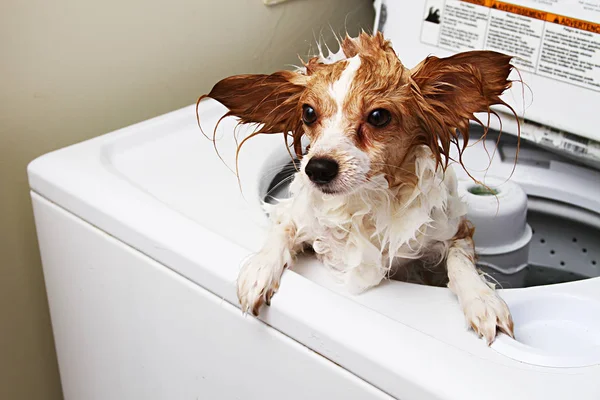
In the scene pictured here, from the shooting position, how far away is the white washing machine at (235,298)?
52 centimetres

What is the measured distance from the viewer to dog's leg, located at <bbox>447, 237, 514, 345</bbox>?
0.54m

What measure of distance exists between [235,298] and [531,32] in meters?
0.56

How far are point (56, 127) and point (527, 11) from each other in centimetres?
65

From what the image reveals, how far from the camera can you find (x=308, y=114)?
0.57m

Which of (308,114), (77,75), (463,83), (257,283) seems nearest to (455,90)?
(463,83)

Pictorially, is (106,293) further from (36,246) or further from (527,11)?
(527,11)

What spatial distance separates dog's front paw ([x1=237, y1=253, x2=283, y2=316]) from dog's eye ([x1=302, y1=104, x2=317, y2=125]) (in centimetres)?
13

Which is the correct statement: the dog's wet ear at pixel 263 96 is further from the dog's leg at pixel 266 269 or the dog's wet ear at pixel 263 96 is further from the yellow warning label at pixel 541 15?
the yellow warning label at pixel 541 15

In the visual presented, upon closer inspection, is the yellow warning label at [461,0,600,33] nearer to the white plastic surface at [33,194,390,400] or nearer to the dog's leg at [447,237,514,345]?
the dog's leg at [447,237,514,345]

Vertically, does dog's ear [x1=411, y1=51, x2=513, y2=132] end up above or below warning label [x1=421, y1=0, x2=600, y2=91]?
above

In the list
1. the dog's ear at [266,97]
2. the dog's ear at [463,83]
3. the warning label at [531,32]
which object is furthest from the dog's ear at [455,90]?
the warning label at [531,32]

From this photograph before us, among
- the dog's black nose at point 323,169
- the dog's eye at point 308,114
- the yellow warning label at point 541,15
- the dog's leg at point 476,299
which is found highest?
the yellow warning label at point 541,15

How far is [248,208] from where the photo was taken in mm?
725

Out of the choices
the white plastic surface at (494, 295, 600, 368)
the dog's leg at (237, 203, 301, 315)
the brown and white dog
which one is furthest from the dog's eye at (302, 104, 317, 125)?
the white plastic surface at (494, 295, 600, 368)
